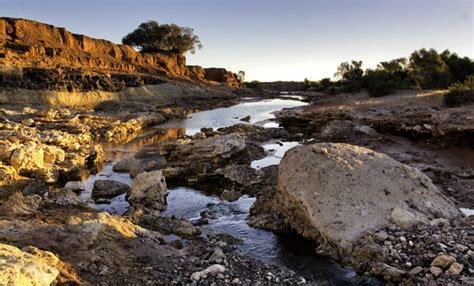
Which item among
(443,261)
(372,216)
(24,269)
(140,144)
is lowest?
(140,144)

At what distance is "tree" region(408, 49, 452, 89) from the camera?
49562mm

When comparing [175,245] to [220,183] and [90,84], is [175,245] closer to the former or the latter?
[220,183]

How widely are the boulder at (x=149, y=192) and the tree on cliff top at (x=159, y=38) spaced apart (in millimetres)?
A: 85851

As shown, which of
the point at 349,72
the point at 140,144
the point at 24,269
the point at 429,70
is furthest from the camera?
the point at 349,72

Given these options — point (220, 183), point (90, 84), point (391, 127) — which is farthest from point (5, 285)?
point (90, 84)

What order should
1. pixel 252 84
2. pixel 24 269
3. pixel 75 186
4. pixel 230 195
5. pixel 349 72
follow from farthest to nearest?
pixel 252 84 < pixel 349 72 < pixel 75 186 < pixel 230 195 < pixel 24 269

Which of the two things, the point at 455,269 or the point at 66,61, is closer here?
the point at 455,269

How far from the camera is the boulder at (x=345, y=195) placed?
9.48m

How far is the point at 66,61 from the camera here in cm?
5525

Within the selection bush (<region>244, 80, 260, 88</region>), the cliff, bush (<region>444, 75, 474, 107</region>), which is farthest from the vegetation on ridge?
bush (<region>244, 80, 260, 88</region>)

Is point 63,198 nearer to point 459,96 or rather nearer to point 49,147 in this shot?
point 49,147

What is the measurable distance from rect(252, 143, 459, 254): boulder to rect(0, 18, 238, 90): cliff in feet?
110

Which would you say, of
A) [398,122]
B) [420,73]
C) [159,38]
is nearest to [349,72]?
[420,73]

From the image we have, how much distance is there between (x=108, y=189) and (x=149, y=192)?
5.69ft
